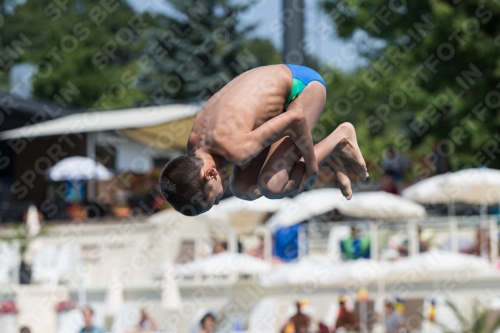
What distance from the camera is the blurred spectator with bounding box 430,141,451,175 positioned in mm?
18172

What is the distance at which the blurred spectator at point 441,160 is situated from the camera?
1817 cm

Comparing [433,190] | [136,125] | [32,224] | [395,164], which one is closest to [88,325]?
[32,224]

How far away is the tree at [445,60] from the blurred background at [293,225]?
0.04 m

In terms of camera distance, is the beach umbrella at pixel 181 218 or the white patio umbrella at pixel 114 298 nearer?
the white patio umbrella at pixel 114 298

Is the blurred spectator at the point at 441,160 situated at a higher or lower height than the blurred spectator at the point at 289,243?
higher

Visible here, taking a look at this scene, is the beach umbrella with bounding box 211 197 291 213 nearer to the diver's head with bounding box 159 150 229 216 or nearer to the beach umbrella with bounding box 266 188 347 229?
the beach umbrella with bounding box 266 188 347 229

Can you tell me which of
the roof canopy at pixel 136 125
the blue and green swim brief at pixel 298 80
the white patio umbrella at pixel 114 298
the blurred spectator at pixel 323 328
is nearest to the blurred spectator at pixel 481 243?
the blurred spectator at pixel 323 328

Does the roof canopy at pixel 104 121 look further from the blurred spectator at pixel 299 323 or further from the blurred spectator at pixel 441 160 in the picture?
the blurred spectator at pixel 299 323

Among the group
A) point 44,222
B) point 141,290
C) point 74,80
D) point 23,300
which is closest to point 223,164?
point 141,290

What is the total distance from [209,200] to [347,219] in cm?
1516

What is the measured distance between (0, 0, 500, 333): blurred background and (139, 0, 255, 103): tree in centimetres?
752

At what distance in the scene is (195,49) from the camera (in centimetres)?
3306

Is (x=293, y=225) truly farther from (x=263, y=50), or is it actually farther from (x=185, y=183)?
(x=263, y=50)

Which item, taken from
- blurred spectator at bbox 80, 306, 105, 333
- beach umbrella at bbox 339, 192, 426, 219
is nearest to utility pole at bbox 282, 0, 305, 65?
blurred spectator at bbox 80, 306, 105, 333
